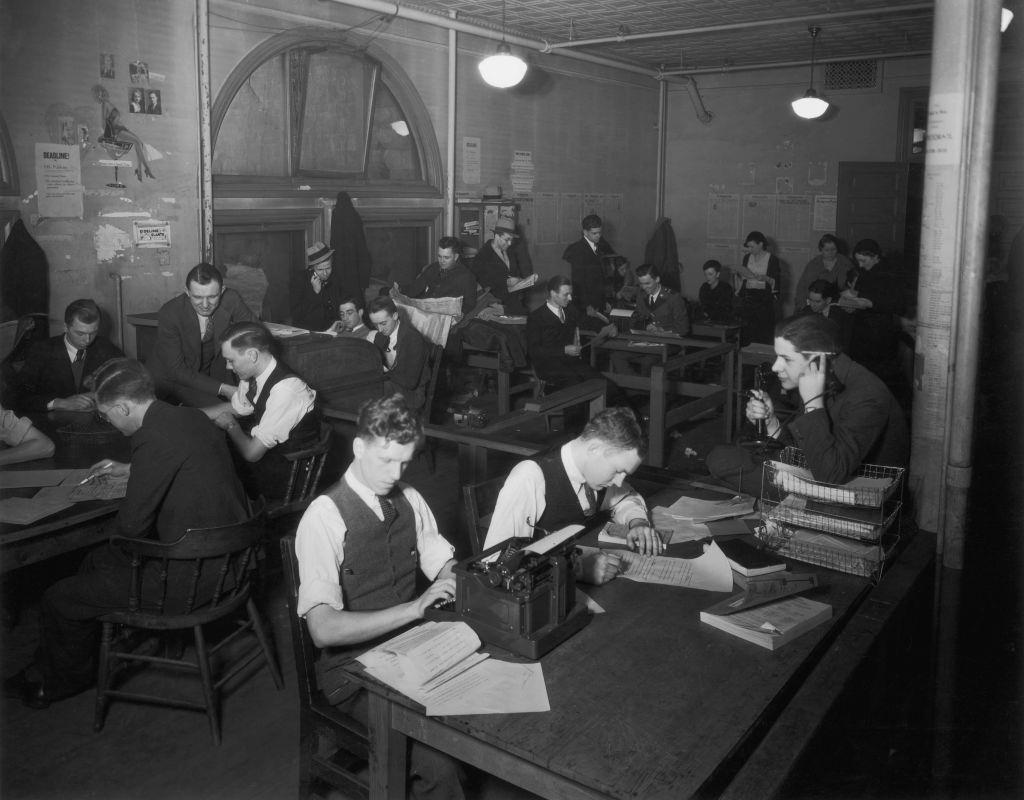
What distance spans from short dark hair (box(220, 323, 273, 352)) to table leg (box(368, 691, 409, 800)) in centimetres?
280

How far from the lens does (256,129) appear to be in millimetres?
7723

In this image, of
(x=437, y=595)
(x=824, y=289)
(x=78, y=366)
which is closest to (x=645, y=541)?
(x=437, y=595)

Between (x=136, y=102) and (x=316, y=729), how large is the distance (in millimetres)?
5402

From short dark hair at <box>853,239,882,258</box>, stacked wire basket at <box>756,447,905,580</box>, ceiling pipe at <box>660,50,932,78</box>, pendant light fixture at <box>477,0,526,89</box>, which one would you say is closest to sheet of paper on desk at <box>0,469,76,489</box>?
stacked wire basket at <box>756,447,905,580</box>

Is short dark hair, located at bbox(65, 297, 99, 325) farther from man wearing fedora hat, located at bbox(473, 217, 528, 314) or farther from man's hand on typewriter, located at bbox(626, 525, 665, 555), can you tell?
man wearing fedora hat, located at bbox(473, 217, 528, 314)

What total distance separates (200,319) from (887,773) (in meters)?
4.64

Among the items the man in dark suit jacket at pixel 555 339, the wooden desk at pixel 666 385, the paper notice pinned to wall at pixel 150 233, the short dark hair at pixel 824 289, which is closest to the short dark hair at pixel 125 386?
the paper notice pinned to wall at pixel 150 233

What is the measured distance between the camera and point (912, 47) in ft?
36.4

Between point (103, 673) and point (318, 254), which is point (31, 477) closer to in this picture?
point (103, 673)

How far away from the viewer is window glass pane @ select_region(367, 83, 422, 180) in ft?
29.1

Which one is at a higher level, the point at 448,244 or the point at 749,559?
the point at 448,244

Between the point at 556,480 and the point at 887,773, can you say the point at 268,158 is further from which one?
the point at 887,773

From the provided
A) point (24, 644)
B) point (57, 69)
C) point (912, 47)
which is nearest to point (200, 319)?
point (57, 69)

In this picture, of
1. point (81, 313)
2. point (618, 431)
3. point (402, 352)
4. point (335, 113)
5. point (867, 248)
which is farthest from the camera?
point (867, 248)
